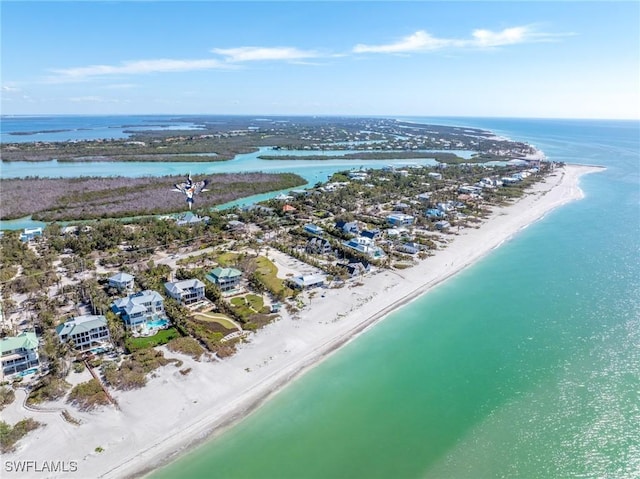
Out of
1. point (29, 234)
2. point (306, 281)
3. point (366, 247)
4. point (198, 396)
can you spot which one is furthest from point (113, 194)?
point (198, 396)

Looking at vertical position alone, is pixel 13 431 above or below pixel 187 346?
below

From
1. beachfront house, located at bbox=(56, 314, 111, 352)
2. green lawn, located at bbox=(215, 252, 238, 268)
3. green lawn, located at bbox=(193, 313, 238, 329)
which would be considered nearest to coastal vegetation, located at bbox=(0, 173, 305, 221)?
green lawn, located at bbox=(215, 252, 238, 268)

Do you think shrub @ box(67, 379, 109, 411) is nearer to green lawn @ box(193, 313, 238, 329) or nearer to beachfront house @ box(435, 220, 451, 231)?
green lawn @ box(193, 313, 238, 329)

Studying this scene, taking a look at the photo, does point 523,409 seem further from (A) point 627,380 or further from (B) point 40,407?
(B) point 40,407

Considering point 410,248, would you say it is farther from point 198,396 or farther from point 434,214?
point 198,396

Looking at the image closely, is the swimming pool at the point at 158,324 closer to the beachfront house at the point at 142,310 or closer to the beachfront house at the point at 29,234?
the beachfront house at the point at 142,310

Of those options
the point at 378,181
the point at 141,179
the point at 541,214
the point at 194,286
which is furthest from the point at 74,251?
the point at 541,214
